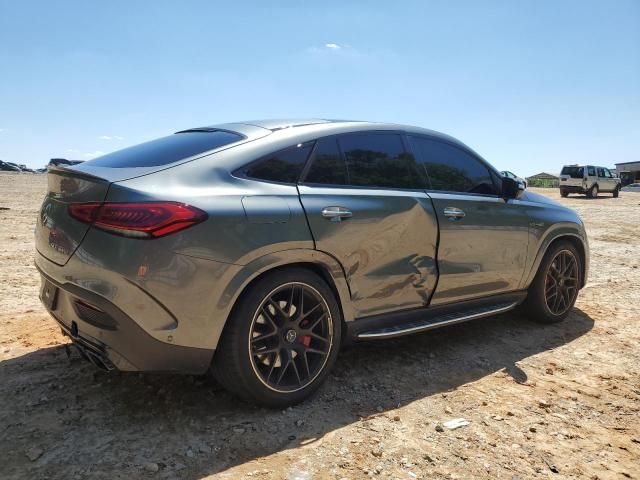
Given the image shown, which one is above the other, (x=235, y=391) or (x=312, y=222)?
(x=312, y=222)

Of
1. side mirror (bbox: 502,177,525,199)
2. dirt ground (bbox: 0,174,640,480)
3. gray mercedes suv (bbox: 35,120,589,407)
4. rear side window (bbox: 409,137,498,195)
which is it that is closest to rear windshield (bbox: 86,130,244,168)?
gray mercedes suv (bbox: 35,120,589,407)

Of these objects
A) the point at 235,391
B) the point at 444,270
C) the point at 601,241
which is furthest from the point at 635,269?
the point at 235,391

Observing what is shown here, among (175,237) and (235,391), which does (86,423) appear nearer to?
(235,391)

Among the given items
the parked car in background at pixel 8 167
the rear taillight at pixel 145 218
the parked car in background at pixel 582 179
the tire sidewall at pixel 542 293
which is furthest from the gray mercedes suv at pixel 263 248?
the parked car in background at pixel 8 167

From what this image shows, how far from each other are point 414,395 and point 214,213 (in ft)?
5.50

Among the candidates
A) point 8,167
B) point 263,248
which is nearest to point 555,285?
point 263,248

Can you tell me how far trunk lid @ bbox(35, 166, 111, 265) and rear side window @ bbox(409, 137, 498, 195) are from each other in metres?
2.21

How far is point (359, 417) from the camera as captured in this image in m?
2.83

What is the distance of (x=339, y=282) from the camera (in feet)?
9.89

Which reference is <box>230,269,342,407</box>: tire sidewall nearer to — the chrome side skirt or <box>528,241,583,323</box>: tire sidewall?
the chrome side skirt

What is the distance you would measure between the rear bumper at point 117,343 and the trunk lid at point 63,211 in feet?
0.71

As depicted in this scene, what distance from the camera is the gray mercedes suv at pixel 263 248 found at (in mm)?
2426

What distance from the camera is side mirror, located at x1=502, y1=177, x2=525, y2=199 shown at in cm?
415

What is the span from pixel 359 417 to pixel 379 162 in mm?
1656
